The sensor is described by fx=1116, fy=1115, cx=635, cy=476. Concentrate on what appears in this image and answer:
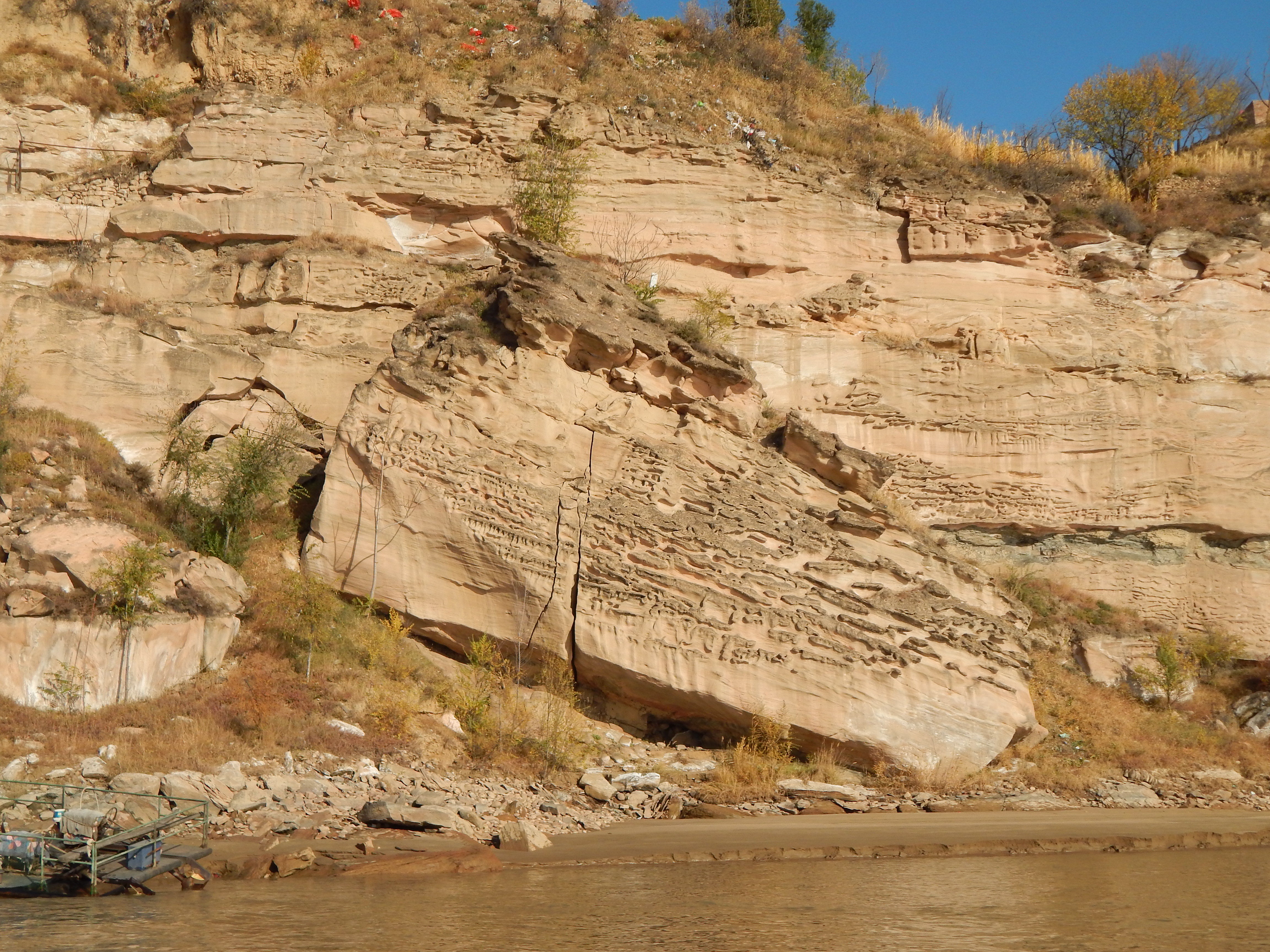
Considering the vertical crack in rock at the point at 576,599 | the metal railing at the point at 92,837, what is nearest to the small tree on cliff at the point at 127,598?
the metal railing at the point at 92,837

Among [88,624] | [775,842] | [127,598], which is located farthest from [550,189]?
[775,842]

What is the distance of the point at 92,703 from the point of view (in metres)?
10.9

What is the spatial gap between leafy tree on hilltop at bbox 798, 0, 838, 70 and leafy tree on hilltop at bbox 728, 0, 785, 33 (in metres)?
2.12

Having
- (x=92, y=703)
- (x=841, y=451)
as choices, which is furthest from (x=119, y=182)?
(x=841, y=451)

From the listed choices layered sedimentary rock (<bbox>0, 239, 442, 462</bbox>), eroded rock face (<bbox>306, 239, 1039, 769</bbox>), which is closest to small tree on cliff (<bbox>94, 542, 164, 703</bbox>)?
eroded rock face (<bbox>306, 239, 1039, 769</bbox>)

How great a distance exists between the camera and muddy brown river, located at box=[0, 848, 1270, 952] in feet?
21.9

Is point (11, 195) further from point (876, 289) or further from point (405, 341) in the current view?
point (876, 289)

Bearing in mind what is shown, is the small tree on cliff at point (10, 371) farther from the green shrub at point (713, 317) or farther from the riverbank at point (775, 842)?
the green shrub at point (713, 317)

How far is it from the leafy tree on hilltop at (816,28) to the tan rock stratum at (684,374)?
8.39 metres

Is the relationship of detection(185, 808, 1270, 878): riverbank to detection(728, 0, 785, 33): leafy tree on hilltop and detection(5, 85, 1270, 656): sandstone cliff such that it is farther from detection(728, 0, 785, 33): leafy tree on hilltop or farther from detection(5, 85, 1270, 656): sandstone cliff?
detection(728, 0, 785, 33): leafy tree on hilltop

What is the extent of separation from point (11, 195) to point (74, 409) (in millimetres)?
5186

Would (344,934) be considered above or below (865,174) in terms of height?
below

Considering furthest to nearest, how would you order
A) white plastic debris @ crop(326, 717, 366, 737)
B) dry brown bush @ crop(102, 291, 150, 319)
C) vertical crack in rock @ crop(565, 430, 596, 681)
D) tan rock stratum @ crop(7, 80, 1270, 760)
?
dry brown bush @ crop(102, 291, 150, 319)
tan rock stratum @ crop(7, 80, 1270, 760)
vertical crack in rock @ crop(565, 430, 596, 681)
white plastic debris @ crop(326, 717, 366, 737)

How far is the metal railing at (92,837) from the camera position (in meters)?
7.95
